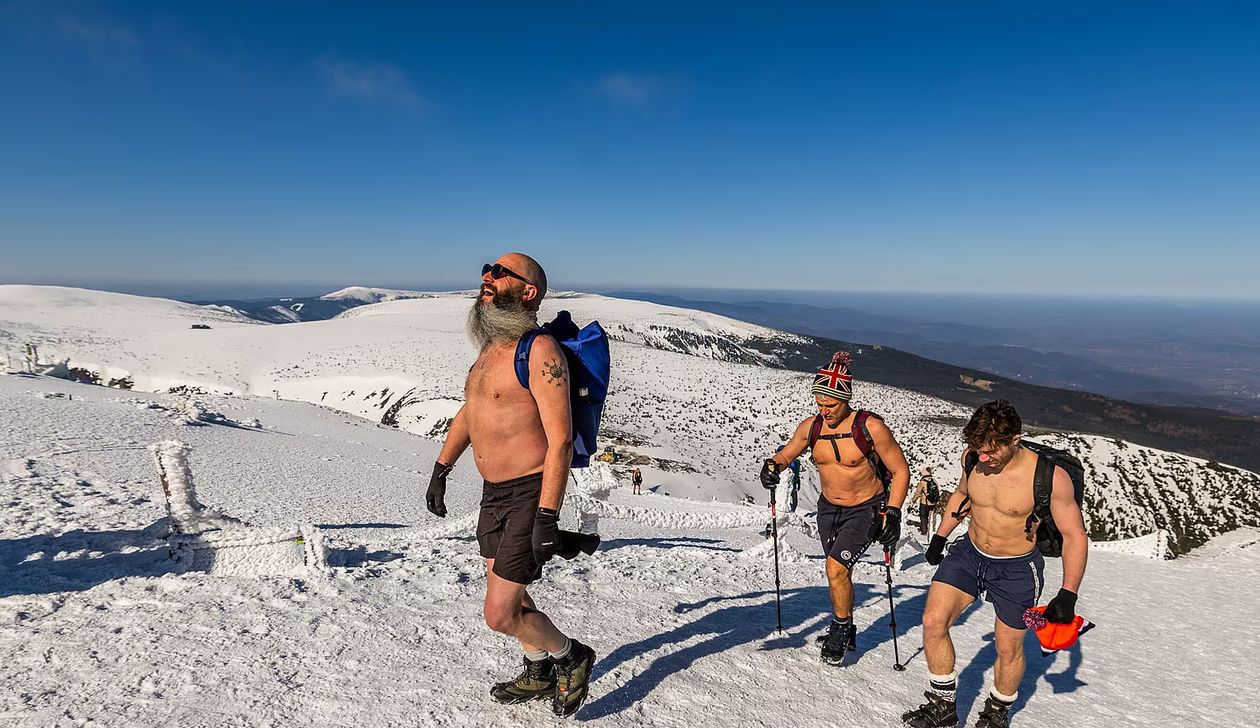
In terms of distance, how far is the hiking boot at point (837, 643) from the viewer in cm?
487

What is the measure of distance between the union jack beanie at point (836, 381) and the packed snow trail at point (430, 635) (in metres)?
2.23

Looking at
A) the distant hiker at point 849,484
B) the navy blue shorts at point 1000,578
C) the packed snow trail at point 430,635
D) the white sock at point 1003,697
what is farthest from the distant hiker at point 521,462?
the white sock at point 1003,697

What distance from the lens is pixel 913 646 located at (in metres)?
5.55

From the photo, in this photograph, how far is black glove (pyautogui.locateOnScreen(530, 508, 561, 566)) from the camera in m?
3.04

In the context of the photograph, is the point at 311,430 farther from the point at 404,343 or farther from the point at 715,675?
the point at 404,343

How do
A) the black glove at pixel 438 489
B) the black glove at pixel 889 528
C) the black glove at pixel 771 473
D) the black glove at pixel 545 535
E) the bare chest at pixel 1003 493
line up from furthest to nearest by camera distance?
1. the black glove at pixel 771 473
2. the black glove at pixel 889 528
3. the bare chest at pixel 1003 493
4. the black glove at pixel 438 489
5. the black glove at pixel 545 535

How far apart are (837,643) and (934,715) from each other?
0.92 m

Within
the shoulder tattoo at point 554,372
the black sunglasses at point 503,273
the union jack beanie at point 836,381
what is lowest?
the union jack beanie at point 836,381

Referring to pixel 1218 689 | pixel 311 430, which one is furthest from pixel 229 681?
pixel 311 430

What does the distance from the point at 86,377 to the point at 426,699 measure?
162ft

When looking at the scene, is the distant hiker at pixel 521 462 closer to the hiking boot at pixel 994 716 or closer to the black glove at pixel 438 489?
the black glove at pixel 438 489

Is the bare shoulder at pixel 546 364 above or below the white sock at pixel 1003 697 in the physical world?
Answer: above

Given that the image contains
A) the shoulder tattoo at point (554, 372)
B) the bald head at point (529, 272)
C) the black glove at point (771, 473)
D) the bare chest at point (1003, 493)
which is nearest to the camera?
the shoulder tattoo at point (554, 372)

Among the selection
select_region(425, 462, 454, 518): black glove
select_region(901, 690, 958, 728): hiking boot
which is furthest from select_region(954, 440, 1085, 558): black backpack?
select_region(425, 462, 454, 518): black glove
